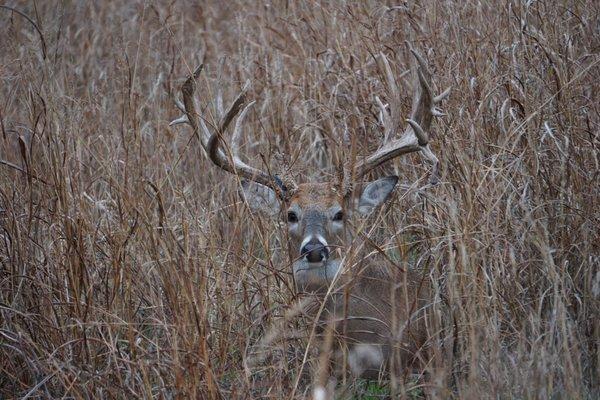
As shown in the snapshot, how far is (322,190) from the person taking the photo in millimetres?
5457

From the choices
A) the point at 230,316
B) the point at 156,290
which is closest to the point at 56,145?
the point at 156,290

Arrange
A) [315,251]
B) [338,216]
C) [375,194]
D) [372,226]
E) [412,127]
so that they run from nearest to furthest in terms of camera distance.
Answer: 1. [315,251]
2. [412,127]
3. [338,216]
4. [372,226]
5. [375,194]

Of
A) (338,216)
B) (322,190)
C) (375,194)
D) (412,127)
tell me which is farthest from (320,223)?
(412,127)

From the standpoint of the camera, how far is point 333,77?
733cm

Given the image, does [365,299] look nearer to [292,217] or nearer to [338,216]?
[338,216]

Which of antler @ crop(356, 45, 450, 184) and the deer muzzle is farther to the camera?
antler @ crop(356, 45, 450, 184)

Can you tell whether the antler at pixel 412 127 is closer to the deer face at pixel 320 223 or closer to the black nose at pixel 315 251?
the deer face at pixel 320 223

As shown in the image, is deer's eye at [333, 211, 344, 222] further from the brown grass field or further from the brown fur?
the brown grass field

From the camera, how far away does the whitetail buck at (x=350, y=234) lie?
5145 mm

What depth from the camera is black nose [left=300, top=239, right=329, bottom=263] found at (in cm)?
506

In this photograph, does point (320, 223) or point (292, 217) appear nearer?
point (320, 223)

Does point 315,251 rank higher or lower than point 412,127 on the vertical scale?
lower

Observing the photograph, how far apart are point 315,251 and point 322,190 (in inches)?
20.0

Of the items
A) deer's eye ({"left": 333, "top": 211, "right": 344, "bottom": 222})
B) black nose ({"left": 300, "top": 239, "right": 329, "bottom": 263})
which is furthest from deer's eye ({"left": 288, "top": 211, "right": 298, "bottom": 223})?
black nose ({"left": 300, "top": 239, "right": 329, "bottom": 263})
